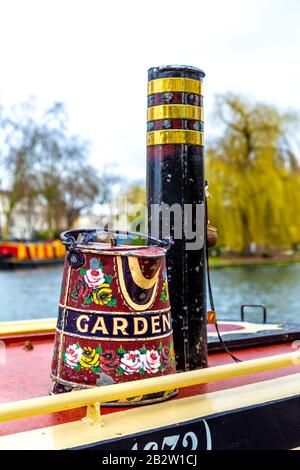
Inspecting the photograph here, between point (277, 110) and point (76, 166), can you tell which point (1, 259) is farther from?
point (277, 110)

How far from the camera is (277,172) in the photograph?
32.2 meters

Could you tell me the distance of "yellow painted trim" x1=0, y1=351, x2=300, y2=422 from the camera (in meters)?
2.39

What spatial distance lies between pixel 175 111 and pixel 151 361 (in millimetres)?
1345

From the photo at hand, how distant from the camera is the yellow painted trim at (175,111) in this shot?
11.7ft

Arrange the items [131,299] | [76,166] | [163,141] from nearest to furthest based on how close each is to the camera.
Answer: [131,299]
[163,141]
[76,166]

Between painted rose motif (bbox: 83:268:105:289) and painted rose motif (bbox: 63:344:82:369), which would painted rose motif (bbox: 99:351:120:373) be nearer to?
Answer: painted rose motif (bbox: 63:344:82:369)

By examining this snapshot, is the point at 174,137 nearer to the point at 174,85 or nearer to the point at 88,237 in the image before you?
the point at 174,85

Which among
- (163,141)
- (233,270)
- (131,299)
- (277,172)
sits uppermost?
(277,172)

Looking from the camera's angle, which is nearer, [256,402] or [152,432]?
[152,432]

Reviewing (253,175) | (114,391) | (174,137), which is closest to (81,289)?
(114,391)

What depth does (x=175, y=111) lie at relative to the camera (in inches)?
140

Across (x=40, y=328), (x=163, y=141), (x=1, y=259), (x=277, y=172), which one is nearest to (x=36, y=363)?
(x=40, y=328)

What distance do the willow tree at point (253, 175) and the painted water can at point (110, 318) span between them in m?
27.8

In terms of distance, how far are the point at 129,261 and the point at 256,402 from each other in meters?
0.89
